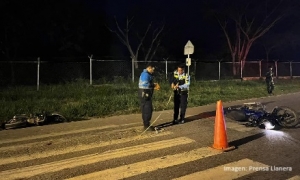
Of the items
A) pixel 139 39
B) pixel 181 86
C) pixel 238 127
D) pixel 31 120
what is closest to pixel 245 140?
pixel 238 127

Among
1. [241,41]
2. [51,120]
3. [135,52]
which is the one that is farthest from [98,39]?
[51,120]

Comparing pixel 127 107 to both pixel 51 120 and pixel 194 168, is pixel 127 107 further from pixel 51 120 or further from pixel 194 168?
pixel 194 168

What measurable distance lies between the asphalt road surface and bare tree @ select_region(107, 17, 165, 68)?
2492 cm

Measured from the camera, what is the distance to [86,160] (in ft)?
18.1

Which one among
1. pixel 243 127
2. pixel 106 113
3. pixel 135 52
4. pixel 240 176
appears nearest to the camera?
pixel 240 176

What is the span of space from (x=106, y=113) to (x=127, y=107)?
1.27m

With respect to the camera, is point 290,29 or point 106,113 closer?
point 106,113

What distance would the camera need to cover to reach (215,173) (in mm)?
4949

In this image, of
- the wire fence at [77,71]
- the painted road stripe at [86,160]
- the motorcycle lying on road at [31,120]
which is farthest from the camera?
the wire fence at [77,71]

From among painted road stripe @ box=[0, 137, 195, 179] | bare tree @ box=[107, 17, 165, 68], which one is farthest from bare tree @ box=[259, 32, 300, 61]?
painted road stripe @ box=[0, 137, 195, 179]

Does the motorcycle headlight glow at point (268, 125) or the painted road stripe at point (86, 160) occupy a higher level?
the motorcycle headlight glow at point (268, 125)

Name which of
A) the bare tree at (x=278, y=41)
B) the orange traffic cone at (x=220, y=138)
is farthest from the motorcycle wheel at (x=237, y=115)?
the bare tree at (x=278, y=41)

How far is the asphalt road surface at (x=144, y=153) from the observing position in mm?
4945

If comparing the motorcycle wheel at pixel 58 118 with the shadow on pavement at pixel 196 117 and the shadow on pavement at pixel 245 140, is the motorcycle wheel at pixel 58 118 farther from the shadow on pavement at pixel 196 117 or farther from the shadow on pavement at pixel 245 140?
the shadow on pavement at pixel 245 140
